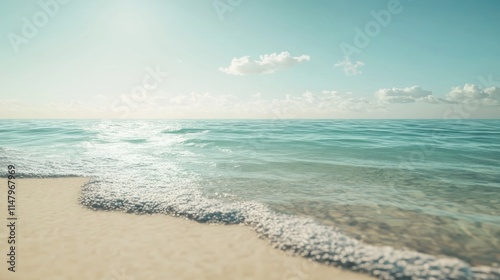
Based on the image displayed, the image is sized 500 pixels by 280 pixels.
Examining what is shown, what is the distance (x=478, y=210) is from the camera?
29.5 feet

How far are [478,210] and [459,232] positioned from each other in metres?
2.84

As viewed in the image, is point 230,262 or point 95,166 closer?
point 230,262

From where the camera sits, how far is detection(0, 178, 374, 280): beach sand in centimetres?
529

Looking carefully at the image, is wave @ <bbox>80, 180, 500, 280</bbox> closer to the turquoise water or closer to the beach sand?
the turquoise water

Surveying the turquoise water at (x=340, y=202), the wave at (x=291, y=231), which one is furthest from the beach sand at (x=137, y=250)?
the turquoise water at (x=340, y=202)

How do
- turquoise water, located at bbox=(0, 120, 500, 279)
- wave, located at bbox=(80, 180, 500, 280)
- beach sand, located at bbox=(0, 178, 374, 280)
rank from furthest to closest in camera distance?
turquoise water, located at bbox=(0, 120, 500, 279), wave, located at bbox=(80, 180, 500, 280), beach sand, located at bbox=(0, 178, 374, 280)

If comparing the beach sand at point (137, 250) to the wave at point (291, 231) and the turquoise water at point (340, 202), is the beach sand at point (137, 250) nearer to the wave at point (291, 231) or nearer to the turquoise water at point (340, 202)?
the wave at point (291, 231)

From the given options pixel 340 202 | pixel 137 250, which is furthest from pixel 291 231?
pixel 137 250

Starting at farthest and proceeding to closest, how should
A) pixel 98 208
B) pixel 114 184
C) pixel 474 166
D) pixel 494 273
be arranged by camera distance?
pixel 474 166
pixel 114 184
pixel 98 208
pixel 494 273

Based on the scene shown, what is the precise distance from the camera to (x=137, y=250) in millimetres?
6074

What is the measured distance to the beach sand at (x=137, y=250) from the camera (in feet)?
17.3

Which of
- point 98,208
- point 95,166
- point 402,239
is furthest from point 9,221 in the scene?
point 402,239

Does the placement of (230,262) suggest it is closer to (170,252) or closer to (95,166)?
(170,252)

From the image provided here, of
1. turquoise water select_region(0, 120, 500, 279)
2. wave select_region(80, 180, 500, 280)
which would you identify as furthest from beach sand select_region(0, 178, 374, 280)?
turquoise water select_region(0, 120, 500, 279)
